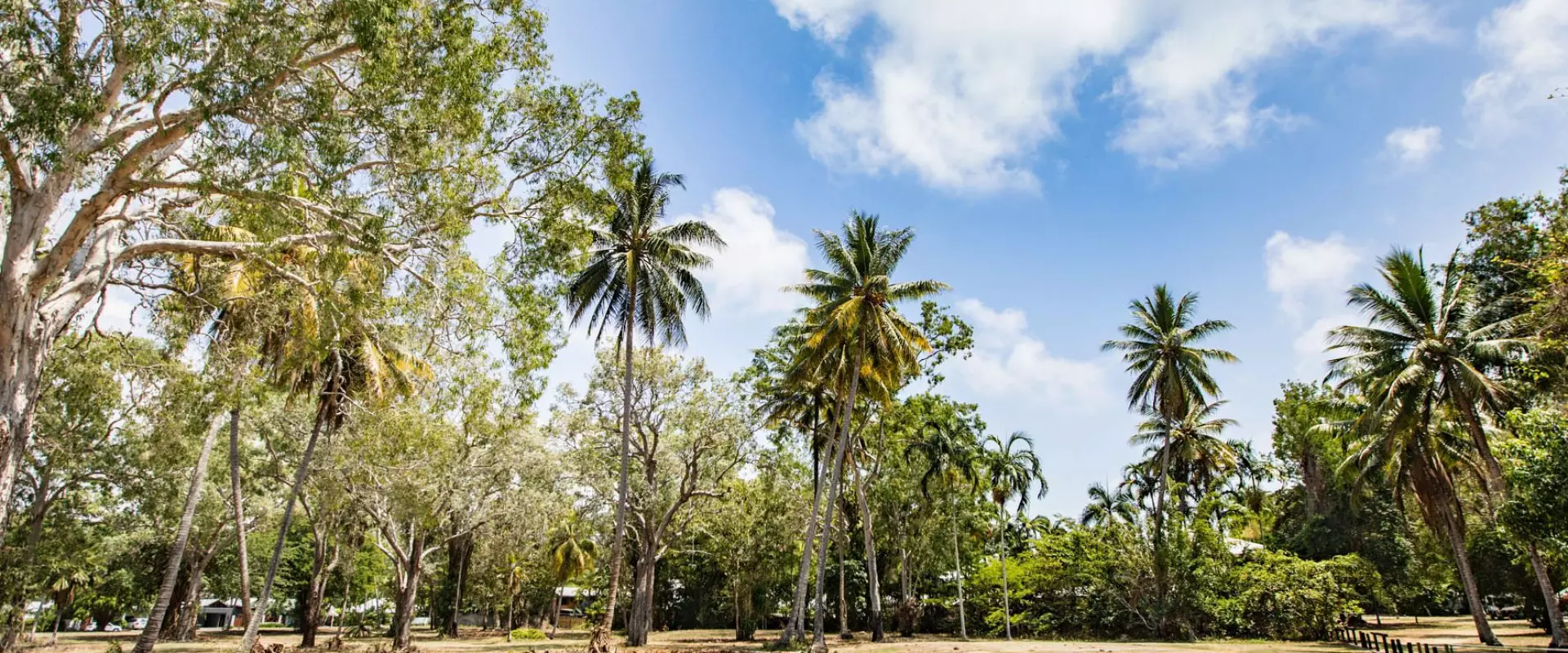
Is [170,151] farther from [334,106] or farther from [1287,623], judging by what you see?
[1287,623]

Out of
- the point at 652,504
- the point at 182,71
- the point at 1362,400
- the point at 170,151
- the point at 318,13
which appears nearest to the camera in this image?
the point at 182,71

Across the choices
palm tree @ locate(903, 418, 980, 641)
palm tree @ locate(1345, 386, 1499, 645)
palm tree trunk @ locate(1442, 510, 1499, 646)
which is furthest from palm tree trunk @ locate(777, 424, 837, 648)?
palm tree trunk @ locate(1442, 510, 1499, 646)

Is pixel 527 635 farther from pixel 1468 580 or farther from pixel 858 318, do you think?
pixel 1468 580

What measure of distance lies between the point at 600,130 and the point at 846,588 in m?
33.9

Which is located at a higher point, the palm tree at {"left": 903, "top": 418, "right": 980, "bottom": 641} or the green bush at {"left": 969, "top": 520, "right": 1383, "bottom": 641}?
the palm tree at {"left": 903, "top": 418, "right": 980, "bottom": 641}

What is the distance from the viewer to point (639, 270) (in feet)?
73.3

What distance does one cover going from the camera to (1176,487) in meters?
28.6

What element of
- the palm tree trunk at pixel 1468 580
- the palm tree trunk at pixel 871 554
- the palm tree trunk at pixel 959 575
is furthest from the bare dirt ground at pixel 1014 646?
the palm tree trunk at pixel 959 575

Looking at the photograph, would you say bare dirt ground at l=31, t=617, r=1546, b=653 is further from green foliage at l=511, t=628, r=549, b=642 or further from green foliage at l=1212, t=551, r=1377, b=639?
green foliage at l=511, t=628, r=549, b=642

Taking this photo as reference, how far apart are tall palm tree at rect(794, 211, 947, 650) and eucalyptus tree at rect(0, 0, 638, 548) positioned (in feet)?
41.4

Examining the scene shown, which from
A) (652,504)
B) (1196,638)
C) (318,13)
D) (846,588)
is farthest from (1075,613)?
(318,13)

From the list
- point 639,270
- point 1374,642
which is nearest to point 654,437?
point 639,270

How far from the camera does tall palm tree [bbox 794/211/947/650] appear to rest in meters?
21.8

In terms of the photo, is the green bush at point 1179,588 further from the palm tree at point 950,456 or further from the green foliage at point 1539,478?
the green foliage at point 1539,478
